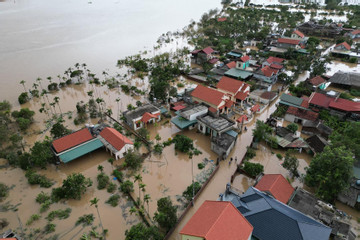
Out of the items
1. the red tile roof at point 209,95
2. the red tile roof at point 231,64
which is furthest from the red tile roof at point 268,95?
the red tile roof at point 231,64

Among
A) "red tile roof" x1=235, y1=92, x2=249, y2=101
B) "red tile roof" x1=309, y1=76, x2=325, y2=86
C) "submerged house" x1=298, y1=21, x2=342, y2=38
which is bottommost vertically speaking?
"red tile roof" x1=235, y1=92, x2=249, y2=101

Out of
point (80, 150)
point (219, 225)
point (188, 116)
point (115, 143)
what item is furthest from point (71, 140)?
point (219, 225)

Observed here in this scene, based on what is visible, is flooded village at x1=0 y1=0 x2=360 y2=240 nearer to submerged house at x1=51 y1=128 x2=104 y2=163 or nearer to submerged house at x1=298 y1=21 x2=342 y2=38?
submerged house at x1=51 y1=128 x2=104 y2=163

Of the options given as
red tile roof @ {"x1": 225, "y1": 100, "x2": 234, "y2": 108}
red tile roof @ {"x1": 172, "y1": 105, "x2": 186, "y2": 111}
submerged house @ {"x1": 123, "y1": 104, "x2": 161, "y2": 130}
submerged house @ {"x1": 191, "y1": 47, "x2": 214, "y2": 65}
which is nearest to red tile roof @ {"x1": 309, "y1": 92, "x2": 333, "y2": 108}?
red tile roof @ {"x1": 225, "y1": 100, "x2": 234, "y2": 108}

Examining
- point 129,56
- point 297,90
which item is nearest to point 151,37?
point 129,56

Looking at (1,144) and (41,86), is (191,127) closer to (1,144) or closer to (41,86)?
(1,144)
